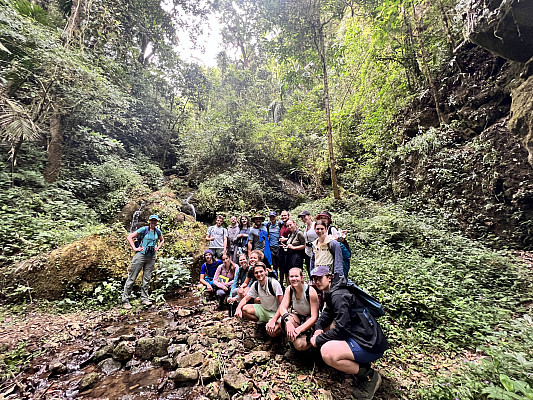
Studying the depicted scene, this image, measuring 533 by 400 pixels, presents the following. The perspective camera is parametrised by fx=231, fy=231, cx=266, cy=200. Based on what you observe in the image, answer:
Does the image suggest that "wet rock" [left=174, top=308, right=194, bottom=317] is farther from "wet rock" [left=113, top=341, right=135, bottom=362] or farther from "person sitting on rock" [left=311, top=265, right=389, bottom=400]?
"person sitting on rock" [left=311, top=265, right=389, bottom=400]

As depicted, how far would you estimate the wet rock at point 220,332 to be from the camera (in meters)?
3.96

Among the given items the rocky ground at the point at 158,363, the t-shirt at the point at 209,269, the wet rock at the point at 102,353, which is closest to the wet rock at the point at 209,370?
the rocky ground at the point at 158,363

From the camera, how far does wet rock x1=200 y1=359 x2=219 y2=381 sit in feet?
9.91

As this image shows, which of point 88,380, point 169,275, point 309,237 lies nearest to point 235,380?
point 88,380

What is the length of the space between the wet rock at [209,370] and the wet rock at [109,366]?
1360mm

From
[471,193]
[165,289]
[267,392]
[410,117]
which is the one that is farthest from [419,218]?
[165,289]

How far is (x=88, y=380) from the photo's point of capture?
3.10 meters

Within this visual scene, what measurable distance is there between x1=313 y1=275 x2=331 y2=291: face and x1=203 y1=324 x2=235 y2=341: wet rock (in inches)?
75.3

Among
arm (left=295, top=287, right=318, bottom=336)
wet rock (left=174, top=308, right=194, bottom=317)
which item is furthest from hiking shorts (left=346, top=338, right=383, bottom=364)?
wet rock (left=174, top=308, right=194, bottom=317)

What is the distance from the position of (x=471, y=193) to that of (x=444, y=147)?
2.04 meters

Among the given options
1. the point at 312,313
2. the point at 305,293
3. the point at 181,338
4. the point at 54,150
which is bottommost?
the point at 181,338

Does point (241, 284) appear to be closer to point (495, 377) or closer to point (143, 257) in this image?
point (143, 257)

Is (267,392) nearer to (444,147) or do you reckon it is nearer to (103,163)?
(444,147)

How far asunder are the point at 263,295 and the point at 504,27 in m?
8.97
